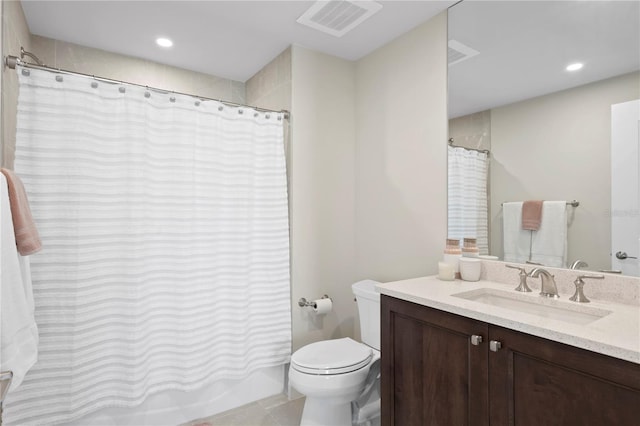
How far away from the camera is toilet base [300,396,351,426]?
6.01 feet

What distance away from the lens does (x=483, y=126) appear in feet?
5.93

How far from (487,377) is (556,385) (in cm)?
21

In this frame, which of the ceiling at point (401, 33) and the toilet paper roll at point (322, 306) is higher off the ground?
the ceiling at point (401, 33)

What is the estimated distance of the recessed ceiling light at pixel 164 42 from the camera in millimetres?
2342

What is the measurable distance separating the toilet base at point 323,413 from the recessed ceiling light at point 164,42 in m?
2.49

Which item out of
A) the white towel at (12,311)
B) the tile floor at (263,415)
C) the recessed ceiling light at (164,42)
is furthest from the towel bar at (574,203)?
the recessed ceiling light at (164,42)

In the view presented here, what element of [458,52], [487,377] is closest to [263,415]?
[487,377]

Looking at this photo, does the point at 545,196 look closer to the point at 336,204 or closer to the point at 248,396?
the point at 336,204

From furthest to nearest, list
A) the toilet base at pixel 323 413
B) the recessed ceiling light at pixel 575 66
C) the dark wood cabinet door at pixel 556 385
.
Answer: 1. the toilet base at pixel 323 413
2. the recessed ceiling light at pixel 575 66
3. the dark wood cabinet door at pixel 556 385

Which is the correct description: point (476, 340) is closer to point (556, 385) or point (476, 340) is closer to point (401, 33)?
point (556, 385)

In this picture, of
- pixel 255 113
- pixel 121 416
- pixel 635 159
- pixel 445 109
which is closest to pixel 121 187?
pixel 255 113

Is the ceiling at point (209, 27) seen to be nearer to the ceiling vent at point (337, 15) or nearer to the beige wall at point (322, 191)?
the ceiling vent at point (337, 15)

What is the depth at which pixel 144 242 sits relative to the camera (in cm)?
189

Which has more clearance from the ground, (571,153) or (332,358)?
(571,153)
